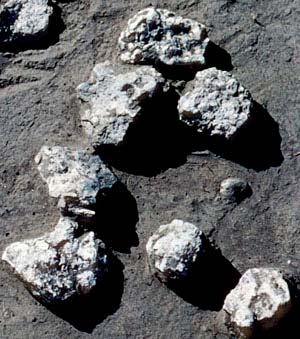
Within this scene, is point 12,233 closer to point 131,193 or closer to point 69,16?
point 131,193

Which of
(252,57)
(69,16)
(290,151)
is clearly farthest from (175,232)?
(69,16)

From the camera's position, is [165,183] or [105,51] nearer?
[165,183]

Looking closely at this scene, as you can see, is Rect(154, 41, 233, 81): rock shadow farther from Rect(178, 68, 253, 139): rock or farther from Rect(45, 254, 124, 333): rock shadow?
Rect(45, 254, 124, 333): rock shadow

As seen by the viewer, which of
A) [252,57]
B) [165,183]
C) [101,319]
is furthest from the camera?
[252,57]

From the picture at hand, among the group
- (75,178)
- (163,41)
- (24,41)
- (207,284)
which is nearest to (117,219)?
(75,178)

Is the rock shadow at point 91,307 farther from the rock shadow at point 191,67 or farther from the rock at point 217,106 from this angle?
the rock shadow at point 191,67

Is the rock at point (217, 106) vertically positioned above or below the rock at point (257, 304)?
above

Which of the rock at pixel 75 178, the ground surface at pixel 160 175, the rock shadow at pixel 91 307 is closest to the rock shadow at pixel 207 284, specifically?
the ground surface at pixel 160 175
